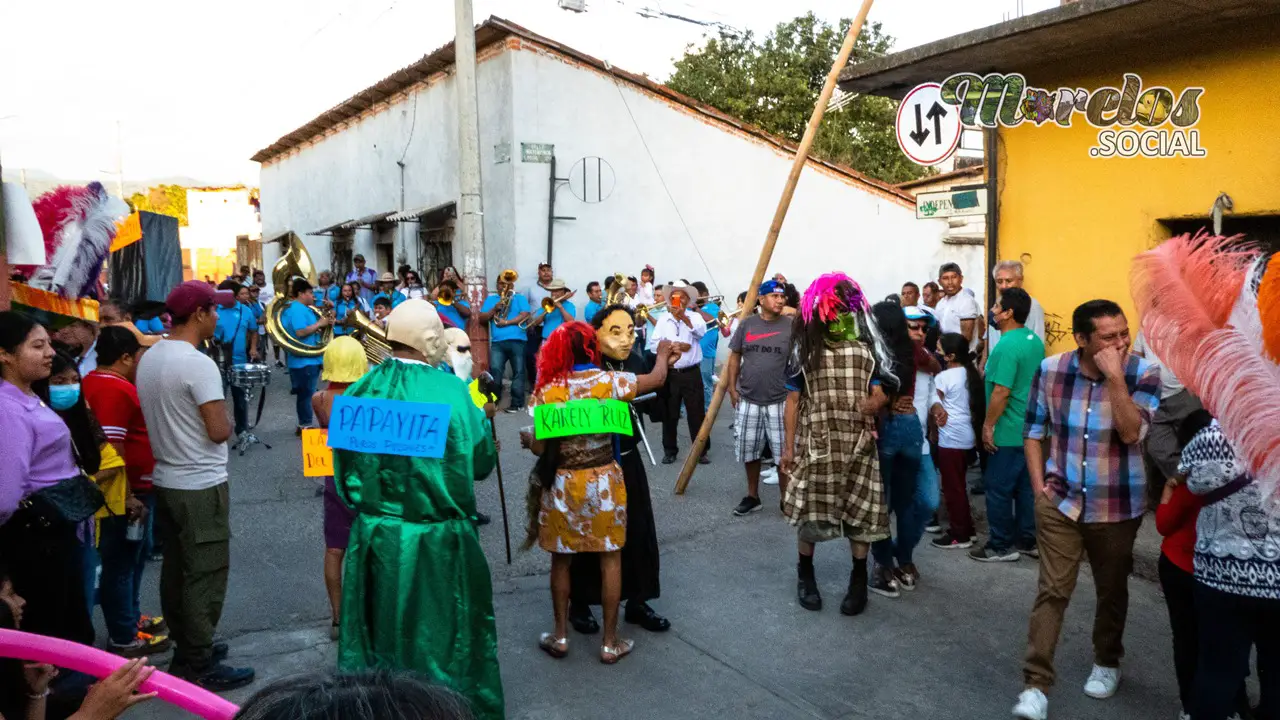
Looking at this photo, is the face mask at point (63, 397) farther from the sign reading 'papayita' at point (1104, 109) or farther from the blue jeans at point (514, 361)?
the blue jeans at point (514, 361)

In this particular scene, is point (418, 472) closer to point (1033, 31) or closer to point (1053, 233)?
point (1033, 31)

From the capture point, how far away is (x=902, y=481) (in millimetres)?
5621

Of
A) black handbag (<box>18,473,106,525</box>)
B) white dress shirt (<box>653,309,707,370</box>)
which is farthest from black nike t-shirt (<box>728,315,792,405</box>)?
black handbag (<box>18,473,106,525</box>)

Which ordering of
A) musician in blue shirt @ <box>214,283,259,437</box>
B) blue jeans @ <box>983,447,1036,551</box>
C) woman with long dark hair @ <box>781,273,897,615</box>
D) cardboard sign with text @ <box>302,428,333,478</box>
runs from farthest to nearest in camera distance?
musician in blue shirt @ <box>214,283,259,437</box> → blue jeans @ <box>983,447,1036,551</box> → woman with long dark hair @ <box>781,273,897,615</box> → cardboard sign with text @ <box>302,428,333,478</box>

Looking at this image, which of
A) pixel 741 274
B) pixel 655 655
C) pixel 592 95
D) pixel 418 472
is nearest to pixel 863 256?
pixel 741 274

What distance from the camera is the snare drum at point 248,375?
967 centimetres

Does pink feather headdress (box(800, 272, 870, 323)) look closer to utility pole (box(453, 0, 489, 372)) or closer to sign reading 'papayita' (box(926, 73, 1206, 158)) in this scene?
sign reading 'papayita' (box(926, 73, 1206, 158))

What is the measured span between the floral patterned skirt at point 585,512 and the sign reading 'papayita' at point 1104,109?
4850mm

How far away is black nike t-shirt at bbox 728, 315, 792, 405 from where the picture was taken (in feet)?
24.0

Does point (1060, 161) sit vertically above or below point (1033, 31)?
below

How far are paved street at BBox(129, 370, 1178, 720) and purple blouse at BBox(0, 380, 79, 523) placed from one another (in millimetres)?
1339

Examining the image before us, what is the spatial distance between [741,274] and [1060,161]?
9.88m

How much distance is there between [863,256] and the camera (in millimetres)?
17875

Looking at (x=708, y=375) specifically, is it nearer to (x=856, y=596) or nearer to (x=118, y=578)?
(x=856, y=596)
